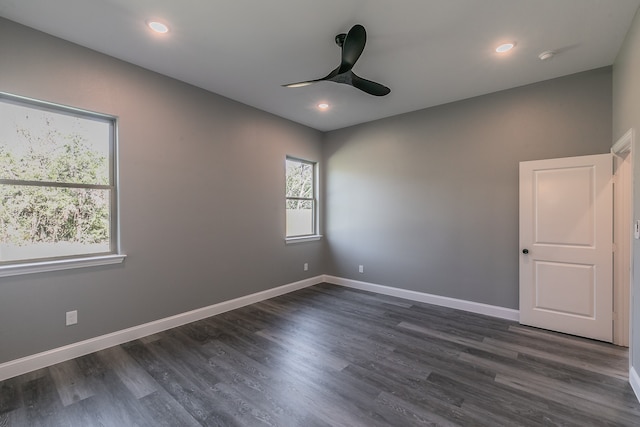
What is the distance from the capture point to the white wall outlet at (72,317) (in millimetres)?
2551

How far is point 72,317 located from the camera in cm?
257

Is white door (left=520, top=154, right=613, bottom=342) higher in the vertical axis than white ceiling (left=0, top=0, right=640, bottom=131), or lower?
lower

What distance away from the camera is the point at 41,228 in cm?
249

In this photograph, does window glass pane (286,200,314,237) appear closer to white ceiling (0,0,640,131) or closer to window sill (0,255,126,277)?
white ceiling (0,0,640,131)

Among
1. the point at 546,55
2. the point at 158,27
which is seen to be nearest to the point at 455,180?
the point at 546,55

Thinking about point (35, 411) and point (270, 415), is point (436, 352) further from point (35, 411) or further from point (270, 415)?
point (35, 411)

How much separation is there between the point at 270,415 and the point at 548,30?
3725 mm

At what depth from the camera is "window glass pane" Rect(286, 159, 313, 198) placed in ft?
16.0

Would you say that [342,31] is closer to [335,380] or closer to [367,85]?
[367,85]

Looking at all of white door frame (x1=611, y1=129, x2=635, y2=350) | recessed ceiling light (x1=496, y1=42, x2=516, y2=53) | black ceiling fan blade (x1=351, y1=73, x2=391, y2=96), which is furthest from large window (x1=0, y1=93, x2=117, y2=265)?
white door frame (x1=611, y1=129, x2=635, y2=350)

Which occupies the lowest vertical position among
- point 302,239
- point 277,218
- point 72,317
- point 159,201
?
point 72,317

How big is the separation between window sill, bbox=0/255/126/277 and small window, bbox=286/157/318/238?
2575 mm

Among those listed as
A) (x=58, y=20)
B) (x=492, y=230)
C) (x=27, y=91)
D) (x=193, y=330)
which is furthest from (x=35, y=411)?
(x=492, y=230)

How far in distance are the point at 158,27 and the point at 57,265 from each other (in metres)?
2.26
